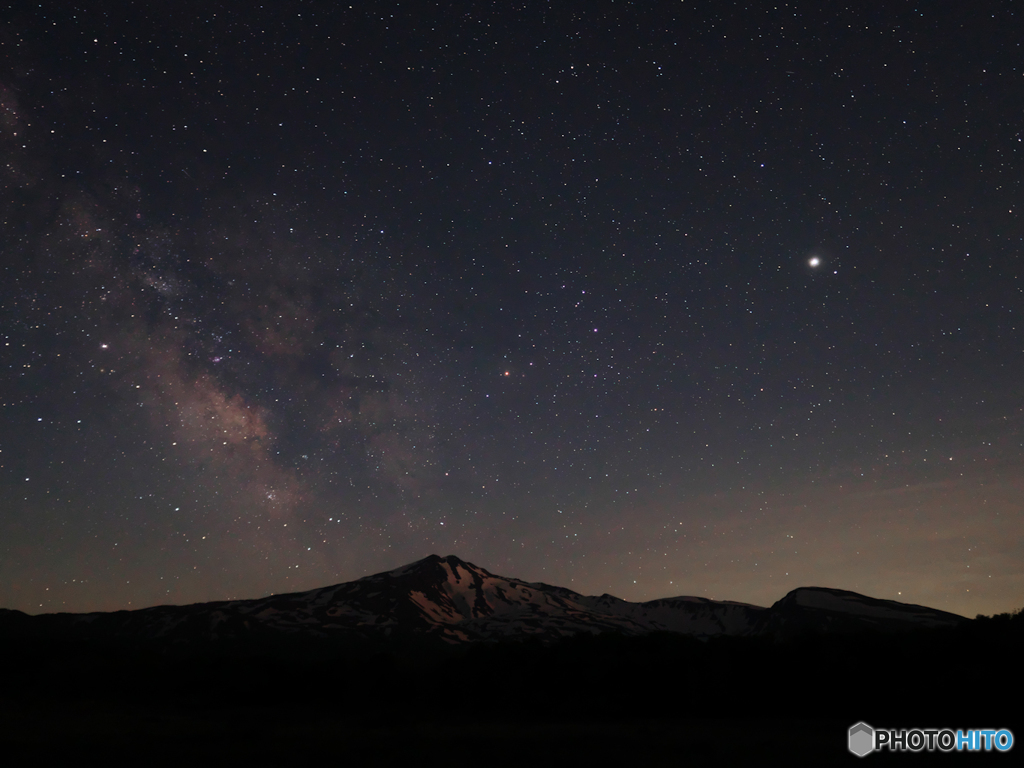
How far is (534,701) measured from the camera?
5247 centimetres

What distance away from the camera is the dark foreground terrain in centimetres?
2817

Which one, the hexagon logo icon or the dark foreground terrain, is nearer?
the dark foreground terrain

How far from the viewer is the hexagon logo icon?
2853cm

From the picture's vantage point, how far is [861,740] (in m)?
32.4

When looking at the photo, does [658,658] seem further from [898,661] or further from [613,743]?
[613,743]

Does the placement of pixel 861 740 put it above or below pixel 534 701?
above

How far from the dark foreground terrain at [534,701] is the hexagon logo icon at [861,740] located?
97 cm

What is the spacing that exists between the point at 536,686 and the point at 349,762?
33.7m

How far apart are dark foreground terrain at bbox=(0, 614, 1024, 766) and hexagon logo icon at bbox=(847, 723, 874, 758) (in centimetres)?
97

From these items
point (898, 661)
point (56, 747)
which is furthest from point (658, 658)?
point (56, 747)

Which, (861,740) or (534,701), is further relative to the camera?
(534,701)

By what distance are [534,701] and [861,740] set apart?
93.7ft

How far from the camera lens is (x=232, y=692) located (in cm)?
6431

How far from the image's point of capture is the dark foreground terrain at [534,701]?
92.4ft
